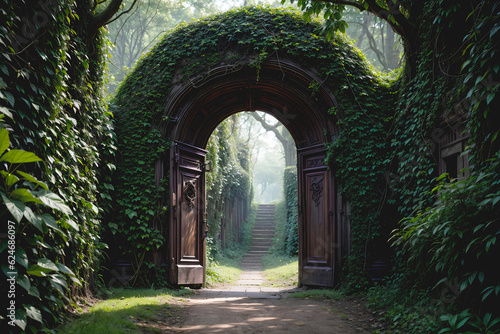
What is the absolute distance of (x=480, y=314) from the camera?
3.07 meters

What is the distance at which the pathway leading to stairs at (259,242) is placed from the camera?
39.6ft

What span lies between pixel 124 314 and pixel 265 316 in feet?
5.76

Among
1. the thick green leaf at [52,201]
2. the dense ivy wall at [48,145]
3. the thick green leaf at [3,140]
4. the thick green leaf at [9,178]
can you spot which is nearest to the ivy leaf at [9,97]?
the dense ivy wall at [48,145]

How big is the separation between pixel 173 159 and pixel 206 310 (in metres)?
3.04

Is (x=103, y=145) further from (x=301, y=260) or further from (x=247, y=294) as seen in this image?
(x=301, y=260)

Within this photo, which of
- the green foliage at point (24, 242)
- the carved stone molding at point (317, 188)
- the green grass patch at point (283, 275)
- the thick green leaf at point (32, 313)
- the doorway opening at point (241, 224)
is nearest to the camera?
the green foliage at point (24, 242)

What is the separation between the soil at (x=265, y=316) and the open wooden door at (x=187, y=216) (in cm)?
79

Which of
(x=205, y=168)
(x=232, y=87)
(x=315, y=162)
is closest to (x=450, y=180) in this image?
(x=315, y=162)

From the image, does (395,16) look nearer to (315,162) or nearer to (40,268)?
(315,162)

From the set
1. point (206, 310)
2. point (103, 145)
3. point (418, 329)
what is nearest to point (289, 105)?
point (103, 145)

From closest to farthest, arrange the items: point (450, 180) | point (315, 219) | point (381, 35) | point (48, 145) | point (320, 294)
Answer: point (48, 145) < point (450, 180) < point (320, 294) < point (315, 219) < point (381, 35)

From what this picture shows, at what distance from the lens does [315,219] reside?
7227 millimetres

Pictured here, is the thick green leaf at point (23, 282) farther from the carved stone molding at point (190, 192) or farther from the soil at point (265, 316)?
the carved stone molding at point (190, 192)

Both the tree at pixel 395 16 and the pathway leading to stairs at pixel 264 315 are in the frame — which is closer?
the pathway leading to stairs at pixel 264 315
